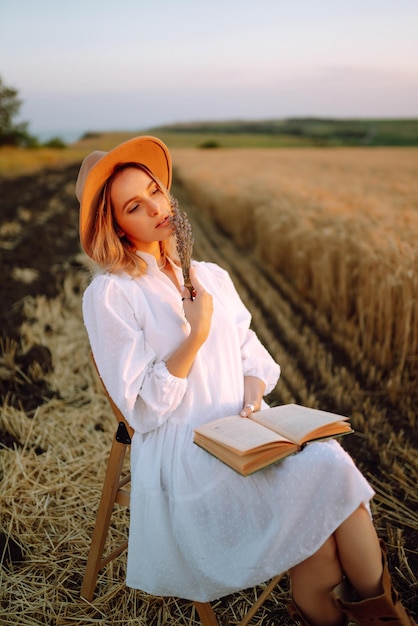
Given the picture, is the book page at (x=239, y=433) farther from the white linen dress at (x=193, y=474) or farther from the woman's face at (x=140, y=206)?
the woman's face at (x=140, y=206)

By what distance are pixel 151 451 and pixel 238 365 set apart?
0.43m

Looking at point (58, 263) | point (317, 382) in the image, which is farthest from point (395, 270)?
point (58, 263)

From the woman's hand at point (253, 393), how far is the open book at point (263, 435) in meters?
0.11

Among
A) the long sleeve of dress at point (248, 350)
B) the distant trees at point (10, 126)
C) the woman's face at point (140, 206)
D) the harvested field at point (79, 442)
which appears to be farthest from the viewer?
the distant trees at point (10, 126)

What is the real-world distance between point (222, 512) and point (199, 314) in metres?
0.60

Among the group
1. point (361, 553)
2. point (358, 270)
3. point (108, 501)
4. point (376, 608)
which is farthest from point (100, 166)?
point (358, 270)

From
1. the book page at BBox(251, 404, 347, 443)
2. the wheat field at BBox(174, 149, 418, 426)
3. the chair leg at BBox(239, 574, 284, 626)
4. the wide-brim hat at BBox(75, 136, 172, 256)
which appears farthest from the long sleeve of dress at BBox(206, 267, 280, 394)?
the wheat field at BBox(174, 149, 418, 426)

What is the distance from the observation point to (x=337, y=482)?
1.62 metres

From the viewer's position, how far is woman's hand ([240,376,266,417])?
2.07 meters

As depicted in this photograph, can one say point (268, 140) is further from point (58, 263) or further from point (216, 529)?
point (216, 529)

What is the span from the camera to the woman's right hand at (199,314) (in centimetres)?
192

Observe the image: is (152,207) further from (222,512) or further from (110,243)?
(222,512)

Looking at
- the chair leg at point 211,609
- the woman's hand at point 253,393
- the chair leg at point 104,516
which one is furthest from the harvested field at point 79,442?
the woman's hand at point 253,393

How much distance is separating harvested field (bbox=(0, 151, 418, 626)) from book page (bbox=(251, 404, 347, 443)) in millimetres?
926
